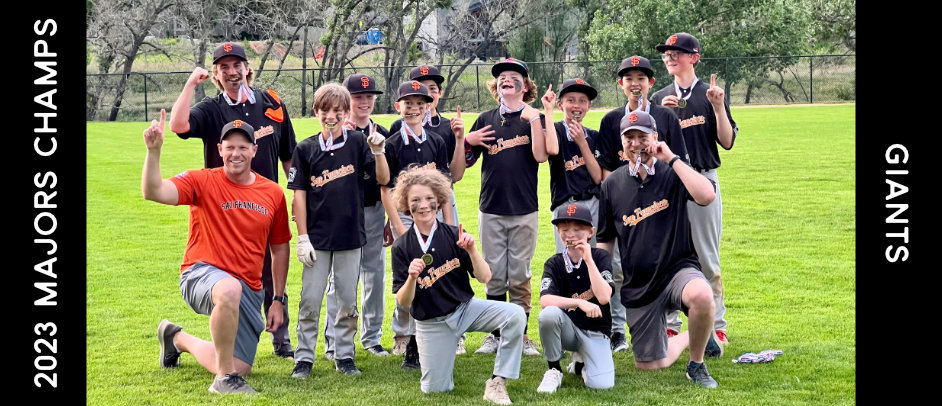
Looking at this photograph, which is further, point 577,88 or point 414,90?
point 577,88

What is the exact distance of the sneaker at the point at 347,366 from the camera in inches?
254

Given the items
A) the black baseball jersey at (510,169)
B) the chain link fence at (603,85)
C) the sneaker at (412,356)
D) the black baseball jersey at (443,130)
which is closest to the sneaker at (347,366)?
the sneaker at (412,356)

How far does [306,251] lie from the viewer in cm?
630

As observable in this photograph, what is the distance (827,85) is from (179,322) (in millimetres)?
32895

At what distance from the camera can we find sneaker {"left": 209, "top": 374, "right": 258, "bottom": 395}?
5949 mm

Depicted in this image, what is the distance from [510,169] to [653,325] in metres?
1.68

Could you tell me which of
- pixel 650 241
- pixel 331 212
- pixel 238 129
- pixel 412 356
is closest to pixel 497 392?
pixel 412 356

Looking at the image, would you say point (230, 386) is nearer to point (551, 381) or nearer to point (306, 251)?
point (306, 251)

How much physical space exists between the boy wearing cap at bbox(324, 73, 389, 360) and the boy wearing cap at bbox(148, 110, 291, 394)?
731mm

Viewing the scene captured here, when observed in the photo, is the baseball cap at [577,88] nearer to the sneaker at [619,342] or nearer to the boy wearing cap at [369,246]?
the boy wearing cap at [369,246]

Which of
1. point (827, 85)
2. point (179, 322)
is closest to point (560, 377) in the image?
point (179, 322)

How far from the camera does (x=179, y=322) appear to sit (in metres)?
8.20

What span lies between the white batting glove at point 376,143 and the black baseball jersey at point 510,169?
106cm

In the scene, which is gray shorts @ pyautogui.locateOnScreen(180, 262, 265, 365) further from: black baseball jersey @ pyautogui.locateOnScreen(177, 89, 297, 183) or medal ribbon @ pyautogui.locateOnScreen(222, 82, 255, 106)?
medal ribbon @ pyautogui.locateOnScreen(222, 82, 255, 106)
